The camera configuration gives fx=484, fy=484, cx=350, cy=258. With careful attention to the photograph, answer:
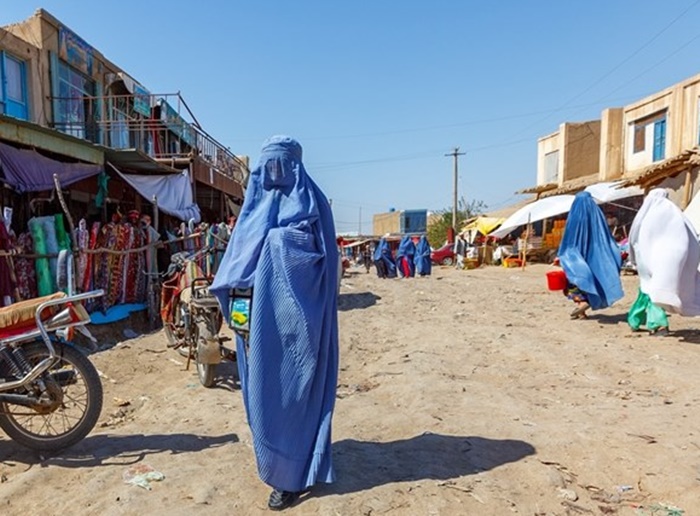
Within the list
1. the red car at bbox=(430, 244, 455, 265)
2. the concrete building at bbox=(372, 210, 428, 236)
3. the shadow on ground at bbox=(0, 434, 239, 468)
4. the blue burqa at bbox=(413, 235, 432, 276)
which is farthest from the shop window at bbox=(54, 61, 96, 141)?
the concrete building at bbox=(372, 210, 428, 236)

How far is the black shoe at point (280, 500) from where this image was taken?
2178mm

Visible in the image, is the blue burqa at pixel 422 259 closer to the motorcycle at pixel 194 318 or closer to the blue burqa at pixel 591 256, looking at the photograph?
the blue burqa at pixel 591 256

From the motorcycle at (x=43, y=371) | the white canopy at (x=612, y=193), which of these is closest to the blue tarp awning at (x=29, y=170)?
the motorcycle at (x=43, y=371)

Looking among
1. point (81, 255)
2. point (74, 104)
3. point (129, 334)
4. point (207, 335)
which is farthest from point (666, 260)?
point (74, 104)

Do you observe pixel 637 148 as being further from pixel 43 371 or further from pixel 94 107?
pixel 43 371

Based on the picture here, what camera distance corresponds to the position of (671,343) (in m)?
5.39

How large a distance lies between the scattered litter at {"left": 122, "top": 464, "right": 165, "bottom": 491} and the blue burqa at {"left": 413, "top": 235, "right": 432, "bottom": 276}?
55.7 feet

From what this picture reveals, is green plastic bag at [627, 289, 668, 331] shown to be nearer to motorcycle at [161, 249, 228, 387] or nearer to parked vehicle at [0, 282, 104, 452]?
motorcycle at [161, 249, 228, 387]

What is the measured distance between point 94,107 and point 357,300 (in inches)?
357

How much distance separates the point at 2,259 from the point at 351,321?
4.68 m

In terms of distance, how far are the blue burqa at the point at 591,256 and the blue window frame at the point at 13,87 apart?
11.4 m

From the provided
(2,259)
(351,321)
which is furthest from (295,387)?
(351,321)

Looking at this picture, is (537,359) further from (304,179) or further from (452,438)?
(304,179)

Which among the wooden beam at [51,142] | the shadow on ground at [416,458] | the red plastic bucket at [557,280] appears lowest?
the shadow on ground at [416,458]
